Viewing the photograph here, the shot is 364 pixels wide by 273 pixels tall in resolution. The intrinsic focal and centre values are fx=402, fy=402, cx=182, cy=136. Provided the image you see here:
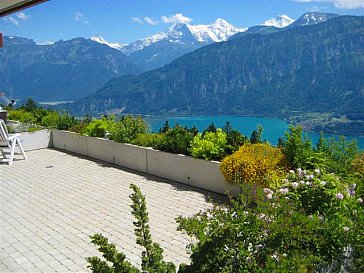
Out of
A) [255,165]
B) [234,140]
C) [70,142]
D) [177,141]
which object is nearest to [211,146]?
[234,140]

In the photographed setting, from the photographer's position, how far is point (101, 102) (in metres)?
132

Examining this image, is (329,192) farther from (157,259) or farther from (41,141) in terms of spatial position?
(41,141)

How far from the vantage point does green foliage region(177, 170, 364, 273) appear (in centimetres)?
200

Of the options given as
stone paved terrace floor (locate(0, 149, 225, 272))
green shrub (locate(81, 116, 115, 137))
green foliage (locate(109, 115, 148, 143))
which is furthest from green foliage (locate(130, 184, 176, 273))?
green shrub (locate(81, 116, 115, 137))

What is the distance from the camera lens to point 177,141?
623cm

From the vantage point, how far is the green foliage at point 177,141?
20.2 ft

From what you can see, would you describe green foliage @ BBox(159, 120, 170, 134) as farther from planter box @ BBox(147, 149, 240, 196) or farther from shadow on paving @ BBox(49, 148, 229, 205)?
shadow on paving @ BBox(49, 148, 229, 205)

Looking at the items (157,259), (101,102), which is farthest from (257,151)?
(101,102)

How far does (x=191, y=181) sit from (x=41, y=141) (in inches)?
199

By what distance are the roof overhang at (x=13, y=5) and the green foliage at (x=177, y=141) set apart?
9.37ft

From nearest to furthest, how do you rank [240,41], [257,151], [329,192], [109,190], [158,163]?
[329,192] → [257,151] → [109,190] → [158,163] → [240,41]

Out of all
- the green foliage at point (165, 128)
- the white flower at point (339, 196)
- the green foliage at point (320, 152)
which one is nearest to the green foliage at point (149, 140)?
the green foliage at point (165, 128)

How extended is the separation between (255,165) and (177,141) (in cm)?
171

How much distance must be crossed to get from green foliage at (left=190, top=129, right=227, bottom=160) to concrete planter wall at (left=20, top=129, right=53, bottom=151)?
5035 mm
